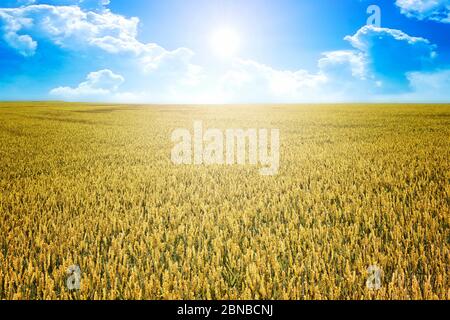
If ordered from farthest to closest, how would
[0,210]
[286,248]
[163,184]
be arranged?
[163,184] < [0,210] < [286,248]

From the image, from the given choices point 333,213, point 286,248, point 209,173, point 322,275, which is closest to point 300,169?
point 209,173

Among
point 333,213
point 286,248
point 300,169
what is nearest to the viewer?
point 286,248

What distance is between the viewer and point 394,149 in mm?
10781

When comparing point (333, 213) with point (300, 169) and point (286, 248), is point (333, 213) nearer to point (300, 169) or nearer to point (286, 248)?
point (286, 248)

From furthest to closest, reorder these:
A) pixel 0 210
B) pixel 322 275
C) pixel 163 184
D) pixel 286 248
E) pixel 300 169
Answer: pixel 300 169
pixel 163 184
pixel 0 210
pixel 286 248
pixel 322 275

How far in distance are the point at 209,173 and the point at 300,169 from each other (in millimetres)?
2262

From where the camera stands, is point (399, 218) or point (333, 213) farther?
point (333, 213)

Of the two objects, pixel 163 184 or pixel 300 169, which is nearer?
pixel 163 184

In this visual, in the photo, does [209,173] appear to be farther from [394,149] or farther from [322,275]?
[394,149]

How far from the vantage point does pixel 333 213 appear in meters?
4.49

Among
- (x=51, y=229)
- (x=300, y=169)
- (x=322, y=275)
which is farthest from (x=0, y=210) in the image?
(x=300, y=169)
